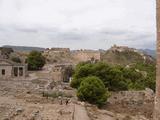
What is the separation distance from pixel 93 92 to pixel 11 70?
2027 cm

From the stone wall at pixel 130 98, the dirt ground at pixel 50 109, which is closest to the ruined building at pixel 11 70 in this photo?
the dirt ground at pixel 50 109

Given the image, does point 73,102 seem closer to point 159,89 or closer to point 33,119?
point 33,119

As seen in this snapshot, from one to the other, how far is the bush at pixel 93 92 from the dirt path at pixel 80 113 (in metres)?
2.82

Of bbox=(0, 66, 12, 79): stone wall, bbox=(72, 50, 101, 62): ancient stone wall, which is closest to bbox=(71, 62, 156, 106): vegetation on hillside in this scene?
bbox=(0, 66, 12, 79): stone wall

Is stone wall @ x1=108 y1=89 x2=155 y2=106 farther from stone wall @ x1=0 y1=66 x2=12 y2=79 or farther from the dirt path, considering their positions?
stone wall @ x1=0 y1=66 x2=12 y2=79

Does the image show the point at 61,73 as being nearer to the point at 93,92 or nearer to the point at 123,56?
the point at 93,92

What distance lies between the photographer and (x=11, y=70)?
47156 millimetres

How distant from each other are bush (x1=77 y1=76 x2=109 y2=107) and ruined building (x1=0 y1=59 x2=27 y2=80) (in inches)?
683

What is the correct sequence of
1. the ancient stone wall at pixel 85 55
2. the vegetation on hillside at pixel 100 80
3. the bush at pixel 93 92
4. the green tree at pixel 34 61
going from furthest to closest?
1. the ancient stone wall at pixel 85 55
2. the green tree at pixel 34 61
3. the vegetation on hillside at pixel 100 80
4. the bush at pixel 93 92

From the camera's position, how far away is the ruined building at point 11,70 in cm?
4575

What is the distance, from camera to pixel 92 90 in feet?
96.2

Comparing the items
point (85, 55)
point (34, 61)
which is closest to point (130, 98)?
point (34, 61)

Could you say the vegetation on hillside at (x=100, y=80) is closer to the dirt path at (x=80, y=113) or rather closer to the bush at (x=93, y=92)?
the bush at (x=93, y=92)

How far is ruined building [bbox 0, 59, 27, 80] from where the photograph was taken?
4575 cm
